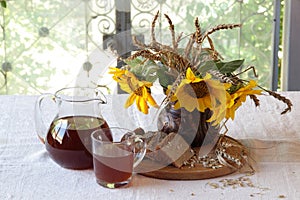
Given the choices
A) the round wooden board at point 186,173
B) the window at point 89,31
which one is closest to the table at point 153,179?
the round wooden board at point 186,173

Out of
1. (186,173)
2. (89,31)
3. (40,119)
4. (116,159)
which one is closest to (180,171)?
(186,173)

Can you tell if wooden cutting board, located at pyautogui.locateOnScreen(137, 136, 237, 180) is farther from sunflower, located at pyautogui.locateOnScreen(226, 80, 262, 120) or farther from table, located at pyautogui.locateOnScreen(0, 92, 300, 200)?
sunflower, located at pyautogui.locateOnScreen(226, 80, 262, 120)

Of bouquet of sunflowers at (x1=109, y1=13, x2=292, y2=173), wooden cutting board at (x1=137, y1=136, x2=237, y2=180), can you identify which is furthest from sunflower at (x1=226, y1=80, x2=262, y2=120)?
wooden cutting board at (x1=137, y1=136, x2=237, y2=180)

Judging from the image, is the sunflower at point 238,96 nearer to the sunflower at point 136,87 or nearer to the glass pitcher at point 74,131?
the sunflower at point 136,87

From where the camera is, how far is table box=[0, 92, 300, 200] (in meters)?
1.26

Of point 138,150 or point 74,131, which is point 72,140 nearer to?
point 74,131

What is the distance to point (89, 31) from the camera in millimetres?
2742

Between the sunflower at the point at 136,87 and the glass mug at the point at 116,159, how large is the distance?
99mm

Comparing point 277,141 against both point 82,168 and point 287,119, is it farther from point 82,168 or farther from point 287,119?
point 82,168

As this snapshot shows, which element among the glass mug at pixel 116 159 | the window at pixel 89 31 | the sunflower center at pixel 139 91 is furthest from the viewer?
the window at pixel 89 31

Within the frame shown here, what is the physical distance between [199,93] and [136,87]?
0.47ft

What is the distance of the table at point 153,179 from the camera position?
1.26 metres

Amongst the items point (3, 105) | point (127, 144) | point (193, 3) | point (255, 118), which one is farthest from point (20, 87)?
point (127, 144)

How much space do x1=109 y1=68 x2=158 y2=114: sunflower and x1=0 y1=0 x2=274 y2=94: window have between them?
1.30 meters
